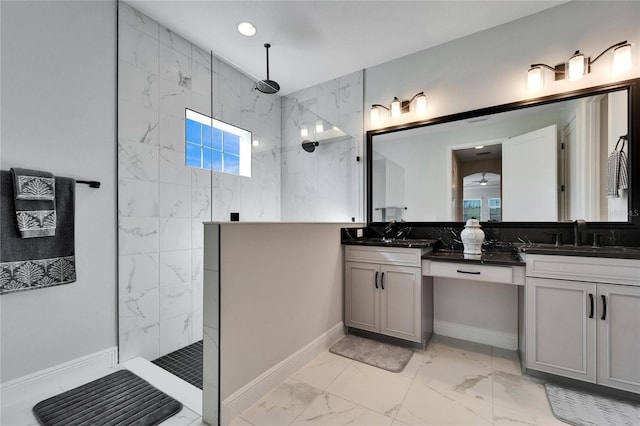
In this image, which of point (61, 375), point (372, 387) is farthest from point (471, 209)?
point (61, 375)

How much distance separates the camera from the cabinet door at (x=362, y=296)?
243 centimetres

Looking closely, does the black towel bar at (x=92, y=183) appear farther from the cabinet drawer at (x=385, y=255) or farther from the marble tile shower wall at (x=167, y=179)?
the cabinet drawer at (x=385, y=255)

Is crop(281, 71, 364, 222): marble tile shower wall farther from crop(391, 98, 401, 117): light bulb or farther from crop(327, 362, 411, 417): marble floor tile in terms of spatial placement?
crop(327, 362, 411, 417): marble floor tile

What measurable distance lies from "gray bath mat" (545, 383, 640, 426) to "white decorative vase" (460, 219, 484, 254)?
99cm

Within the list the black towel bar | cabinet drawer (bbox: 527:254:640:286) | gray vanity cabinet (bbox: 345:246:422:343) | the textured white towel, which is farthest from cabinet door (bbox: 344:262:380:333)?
the black towel bar

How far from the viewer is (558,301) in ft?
5.76

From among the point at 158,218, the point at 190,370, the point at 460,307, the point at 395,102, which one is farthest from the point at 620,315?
the point at 158,218

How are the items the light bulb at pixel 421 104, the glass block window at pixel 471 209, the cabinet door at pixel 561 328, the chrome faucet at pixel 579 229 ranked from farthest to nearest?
the light bulb at pixel 421 104 < the glass block window at pixel 471 209 < the chrome faucet at pixel 579 229 < the cabinet door at pixel 561 328

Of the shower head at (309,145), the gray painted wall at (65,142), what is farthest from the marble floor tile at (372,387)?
the shower head at (309,145)

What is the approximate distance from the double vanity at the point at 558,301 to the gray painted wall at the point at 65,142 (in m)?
2.25

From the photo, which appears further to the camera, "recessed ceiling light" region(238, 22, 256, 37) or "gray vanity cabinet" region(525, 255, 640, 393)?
"recessed ceiling light" region(238, 22, 256, 37)

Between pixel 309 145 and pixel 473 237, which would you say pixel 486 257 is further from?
pixel 309 145

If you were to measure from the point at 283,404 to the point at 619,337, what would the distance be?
6.64 feet

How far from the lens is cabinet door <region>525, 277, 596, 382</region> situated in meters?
1.67
